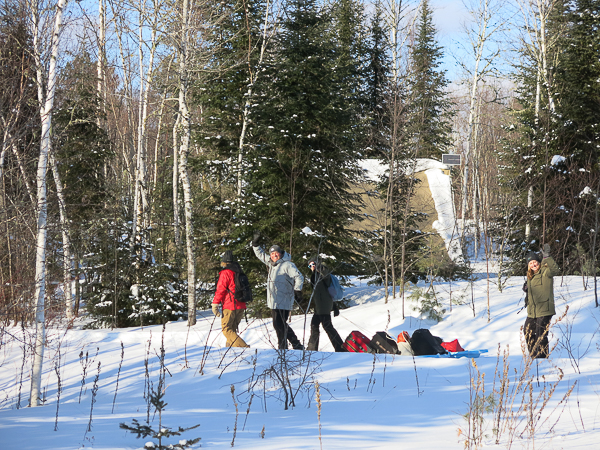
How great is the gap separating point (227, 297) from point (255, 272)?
18.5ft

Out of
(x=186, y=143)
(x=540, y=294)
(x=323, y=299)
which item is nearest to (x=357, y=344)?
(x=323, y=299)

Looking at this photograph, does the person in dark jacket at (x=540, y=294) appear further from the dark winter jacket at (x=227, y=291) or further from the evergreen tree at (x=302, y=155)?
the evergreen tree at (x=302, y=155)

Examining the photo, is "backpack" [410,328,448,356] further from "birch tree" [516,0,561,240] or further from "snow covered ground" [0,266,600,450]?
"birch tree" [516,0,561,240]

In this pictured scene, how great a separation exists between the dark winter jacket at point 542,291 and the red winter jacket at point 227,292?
4712mm

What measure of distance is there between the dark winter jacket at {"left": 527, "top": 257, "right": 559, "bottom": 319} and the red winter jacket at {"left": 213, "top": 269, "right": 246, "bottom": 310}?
15.5 feet

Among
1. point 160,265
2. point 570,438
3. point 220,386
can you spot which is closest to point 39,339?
point 220,386

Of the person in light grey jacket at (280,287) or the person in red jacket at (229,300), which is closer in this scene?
the person in light grey jacket at (280,287)

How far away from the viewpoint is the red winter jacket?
8.69m

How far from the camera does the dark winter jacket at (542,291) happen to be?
8.27m

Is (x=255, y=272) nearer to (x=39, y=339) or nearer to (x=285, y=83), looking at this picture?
(x=285, y=83)

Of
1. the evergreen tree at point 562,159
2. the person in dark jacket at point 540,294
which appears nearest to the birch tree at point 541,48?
the evergreen tree at point 562,159

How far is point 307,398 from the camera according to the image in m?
6.29

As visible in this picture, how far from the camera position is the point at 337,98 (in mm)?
15234

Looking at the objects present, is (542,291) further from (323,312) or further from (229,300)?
(229,300)
